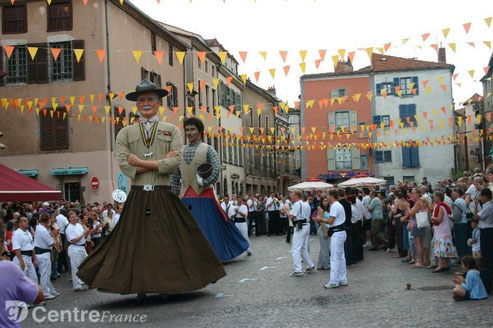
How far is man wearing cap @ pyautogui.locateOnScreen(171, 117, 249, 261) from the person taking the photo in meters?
14.8

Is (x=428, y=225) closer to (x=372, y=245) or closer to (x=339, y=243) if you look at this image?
(x=339, y=243)

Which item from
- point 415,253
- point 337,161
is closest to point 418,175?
point 337,161

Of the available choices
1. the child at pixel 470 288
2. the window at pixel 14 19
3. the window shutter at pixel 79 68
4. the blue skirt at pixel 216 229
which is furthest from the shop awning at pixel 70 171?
the child at pixel 470 288

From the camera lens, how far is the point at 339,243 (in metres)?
12.7

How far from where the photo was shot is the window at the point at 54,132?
32.6 m

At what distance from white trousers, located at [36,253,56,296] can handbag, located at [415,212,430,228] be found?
782 cm

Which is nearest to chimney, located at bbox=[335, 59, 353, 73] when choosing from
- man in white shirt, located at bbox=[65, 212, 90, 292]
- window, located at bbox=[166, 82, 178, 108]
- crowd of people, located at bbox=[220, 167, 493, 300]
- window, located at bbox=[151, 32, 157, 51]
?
window, located at bbox=[166, 82, 178, 108]

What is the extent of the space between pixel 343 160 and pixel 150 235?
159ft

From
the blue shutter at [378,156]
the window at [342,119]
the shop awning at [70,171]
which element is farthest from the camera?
the window at [342,119]

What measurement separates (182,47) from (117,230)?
112ft

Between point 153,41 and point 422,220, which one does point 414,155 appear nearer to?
point 153,41

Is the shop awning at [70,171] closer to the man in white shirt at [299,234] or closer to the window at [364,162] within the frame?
the man in white shirt at [299,234]

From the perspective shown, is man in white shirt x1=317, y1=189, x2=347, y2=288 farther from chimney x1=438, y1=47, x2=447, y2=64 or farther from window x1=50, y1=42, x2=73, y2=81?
chimney x1=438, y1=47, x2=447, y2=64

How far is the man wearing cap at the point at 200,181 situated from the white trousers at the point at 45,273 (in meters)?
3.01
